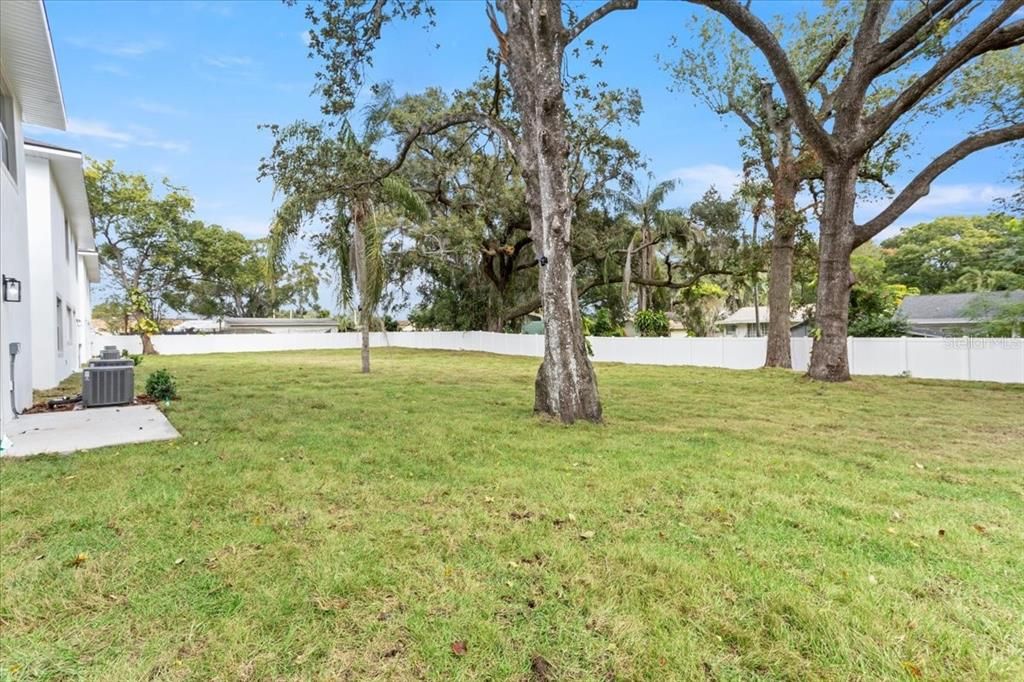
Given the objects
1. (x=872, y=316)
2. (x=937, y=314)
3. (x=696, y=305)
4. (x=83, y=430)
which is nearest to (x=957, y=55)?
(x=872, y=316)

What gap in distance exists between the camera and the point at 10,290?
6215 mm

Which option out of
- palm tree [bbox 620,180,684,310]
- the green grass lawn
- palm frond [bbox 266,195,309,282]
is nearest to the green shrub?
the green grass lawn

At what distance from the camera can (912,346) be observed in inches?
492

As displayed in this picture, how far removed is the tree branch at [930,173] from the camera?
991 centimetres

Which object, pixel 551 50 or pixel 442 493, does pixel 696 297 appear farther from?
pixel 442 493

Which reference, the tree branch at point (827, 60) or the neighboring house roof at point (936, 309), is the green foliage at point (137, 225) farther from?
the neighboring house roof at point (936, 309)

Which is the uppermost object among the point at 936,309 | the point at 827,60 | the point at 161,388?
the point at 827,60

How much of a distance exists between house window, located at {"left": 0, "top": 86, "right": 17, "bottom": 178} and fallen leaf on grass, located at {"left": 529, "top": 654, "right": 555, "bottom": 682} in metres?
9.34

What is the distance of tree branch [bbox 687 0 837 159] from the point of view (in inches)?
343

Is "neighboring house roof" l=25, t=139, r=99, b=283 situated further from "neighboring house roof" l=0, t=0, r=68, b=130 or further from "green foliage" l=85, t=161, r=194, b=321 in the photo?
"green foliage" l=85, t=161, r=194, b=321

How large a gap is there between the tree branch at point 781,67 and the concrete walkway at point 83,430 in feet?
32.2

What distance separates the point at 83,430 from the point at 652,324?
1711cm

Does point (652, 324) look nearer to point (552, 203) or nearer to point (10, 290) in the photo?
point (552, 203)

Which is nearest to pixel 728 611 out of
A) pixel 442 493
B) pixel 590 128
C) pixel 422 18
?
pixel 442 493
